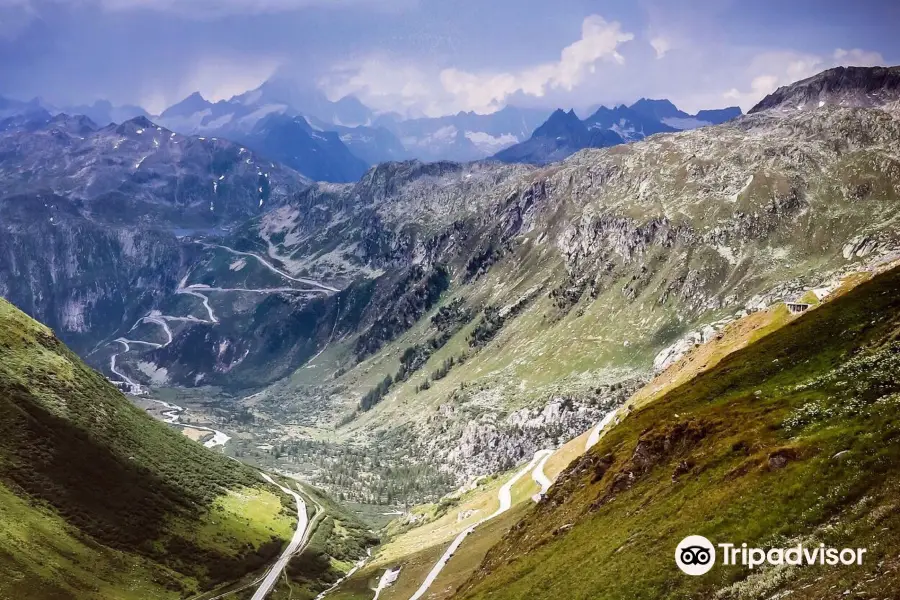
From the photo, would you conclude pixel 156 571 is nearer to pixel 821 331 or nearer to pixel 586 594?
pixel 586 594

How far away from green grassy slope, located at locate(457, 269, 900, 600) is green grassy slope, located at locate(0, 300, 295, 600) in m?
93.9

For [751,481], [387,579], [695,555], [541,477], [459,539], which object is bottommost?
[387,579]

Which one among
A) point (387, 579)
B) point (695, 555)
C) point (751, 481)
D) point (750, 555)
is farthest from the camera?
point (387, 579)

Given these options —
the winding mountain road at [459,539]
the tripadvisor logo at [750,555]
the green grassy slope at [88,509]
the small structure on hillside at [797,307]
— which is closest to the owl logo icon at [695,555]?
the tripadvisor logo at [750,555]

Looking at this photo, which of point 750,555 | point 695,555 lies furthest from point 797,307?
point 750,555

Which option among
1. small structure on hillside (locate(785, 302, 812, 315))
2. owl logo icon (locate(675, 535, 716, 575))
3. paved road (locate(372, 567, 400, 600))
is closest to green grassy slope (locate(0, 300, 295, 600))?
paved road (locate(372, 567, 400, 600))

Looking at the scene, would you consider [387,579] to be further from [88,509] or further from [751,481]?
[751,481]

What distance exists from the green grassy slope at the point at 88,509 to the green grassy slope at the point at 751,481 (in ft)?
308

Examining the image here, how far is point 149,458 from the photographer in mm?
196250

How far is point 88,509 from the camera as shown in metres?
157

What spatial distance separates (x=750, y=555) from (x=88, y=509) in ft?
542

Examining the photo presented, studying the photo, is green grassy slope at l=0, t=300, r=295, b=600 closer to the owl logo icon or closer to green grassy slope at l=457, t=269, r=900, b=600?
green grassy slope at l=457, t=269, r=900, b=600

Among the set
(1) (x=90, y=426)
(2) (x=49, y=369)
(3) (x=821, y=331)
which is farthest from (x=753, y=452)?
(2) (x=49, y=369)

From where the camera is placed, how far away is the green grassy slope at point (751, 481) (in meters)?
44.7
